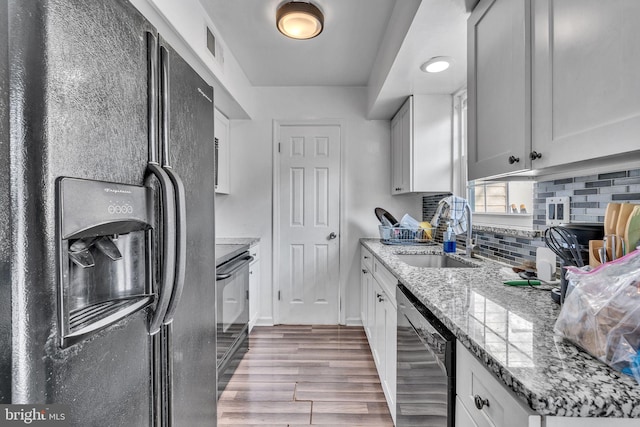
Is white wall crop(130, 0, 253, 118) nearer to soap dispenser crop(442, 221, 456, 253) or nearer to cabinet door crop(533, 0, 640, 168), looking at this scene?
cabinet door crop(533, 0, 640, 168)

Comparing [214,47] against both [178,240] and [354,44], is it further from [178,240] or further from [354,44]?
[178,240]

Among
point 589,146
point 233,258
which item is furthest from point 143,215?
point 233,258

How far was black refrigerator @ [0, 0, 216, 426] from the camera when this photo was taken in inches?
20.7

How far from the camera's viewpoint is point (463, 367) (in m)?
0.87

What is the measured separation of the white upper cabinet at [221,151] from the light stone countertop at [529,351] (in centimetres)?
220

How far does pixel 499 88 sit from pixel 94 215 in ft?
4.46

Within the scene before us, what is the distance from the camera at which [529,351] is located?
2.28ft

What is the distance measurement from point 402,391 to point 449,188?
5.49ft

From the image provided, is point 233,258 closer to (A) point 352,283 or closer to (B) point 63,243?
(A) point 352,283

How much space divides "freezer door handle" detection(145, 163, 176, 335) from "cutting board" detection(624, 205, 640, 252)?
3.91 feet

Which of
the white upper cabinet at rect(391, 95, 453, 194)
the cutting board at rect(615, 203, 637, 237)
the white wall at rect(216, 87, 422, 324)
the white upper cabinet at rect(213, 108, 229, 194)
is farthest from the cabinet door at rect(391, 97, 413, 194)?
the cutting board at rect(615, 203, 637, 237)

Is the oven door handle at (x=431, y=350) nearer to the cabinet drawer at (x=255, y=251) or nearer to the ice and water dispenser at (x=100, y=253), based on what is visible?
the ice and water dispenser at (x=100, y=253)

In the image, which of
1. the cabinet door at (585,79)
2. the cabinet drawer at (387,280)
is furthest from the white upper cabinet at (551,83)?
the cabinet drawer at (387,280)

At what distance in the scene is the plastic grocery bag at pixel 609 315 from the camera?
1.96 ft
